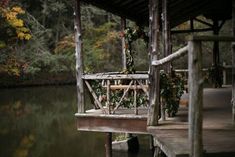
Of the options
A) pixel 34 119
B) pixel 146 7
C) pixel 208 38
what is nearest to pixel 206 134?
pixel 208 38

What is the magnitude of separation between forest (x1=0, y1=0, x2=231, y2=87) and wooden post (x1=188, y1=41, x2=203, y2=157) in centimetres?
2541

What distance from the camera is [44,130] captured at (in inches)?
761

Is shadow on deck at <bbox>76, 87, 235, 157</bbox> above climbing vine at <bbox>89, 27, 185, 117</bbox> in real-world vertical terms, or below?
below

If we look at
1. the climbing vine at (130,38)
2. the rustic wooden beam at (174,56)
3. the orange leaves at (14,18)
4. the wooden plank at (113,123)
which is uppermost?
the orange leaves at (14,18)

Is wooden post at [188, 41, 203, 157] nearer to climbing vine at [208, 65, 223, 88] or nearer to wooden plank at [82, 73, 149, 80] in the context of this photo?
wooden plank at [82, 73, 149, 80]

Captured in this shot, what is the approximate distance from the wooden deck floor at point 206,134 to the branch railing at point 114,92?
957mm

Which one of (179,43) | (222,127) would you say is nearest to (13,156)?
(222,127)

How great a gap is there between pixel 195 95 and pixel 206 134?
1794 mm

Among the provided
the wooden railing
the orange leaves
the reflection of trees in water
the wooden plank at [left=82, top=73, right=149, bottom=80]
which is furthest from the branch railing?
the orange leaves

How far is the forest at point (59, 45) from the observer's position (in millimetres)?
31328

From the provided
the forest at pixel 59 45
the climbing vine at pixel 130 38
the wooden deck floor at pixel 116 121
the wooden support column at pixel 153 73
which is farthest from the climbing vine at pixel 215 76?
the forest at pixel 59 45

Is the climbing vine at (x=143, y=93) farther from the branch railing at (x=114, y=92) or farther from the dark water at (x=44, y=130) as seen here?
the dark water at (x=44, y=130)

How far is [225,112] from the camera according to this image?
9.31 metres

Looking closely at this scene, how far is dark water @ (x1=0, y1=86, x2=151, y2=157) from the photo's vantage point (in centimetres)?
1501
